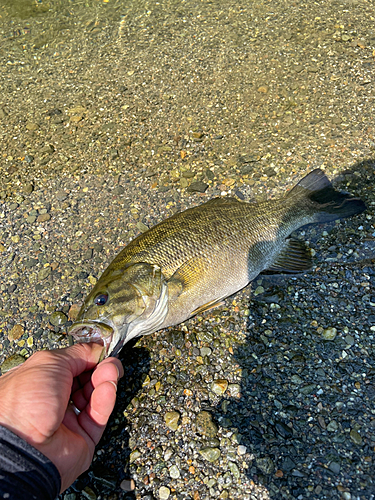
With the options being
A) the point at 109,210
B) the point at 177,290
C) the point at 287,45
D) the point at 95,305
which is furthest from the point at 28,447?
the point at 287,45

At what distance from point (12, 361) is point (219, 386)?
1868 mm

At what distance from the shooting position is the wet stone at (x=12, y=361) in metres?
3.37

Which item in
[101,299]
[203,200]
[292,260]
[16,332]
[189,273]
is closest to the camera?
[101,299]

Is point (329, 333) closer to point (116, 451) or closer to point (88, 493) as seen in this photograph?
point (116, 451)

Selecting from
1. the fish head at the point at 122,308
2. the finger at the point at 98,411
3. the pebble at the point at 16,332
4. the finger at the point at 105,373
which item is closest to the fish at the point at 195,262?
the fish head at the point at 122,308

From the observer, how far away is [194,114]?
5.18 m

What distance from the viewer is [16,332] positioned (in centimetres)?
355

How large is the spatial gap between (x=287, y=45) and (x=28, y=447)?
20.4 ft

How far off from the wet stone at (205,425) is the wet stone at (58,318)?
1.56 meters

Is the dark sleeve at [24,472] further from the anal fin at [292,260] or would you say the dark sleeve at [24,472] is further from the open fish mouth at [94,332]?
the anal fin at [292,260]

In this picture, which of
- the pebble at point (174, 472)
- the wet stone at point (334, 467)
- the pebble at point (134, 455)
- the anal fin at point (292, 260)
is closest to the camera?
the wet stone at point (334, 467)

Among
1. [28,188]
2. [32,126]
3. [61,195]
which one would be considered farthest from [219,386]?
[32,126]

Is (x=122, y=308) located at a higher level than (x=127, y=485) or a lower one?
higher

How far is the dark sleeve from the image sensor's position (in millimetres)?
2062
